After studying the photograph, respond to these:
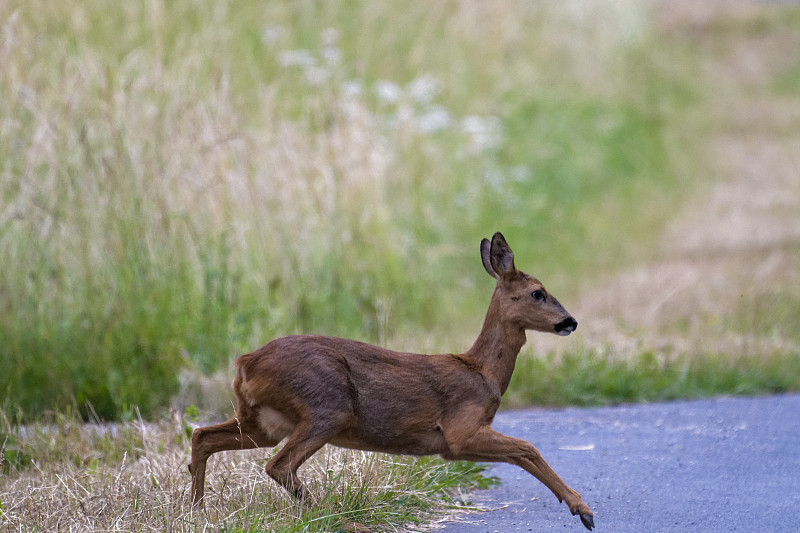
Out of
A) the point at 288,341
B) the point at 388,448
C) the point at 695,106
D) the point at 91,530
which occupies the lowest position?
the point at 91,530

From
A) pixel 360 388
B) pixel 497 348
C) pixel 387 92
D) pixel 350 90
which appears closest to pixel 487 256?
pixel 497 348

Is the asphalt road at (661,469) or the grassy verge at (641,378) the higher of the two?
the grassy verge at (641,378)

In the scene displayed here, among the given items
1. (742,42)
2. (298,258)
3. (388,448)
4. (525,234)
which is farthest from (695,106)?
(388,448)

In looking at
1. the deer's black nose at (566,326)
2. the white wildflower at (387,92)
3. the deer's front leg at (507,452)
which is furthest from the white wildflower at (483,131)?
the deer's front leg at (507,452)

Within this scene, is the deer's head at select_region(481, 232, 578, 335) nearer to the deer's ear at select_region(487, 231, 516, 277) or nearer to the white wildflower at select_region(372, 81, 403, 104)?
the deer's ear at select_region(487, 231, 516, 277)

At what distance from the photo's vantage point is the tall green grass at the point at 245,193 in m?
7.73

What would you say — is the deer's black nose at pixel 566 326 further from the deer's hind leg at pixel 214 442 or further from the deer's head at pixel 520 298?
the deer's hind leg at pixel 214 442

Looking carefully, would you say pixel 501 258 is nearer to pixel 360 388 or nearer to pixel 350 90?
pixel 360 388

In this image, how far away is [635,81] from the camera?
2011cm

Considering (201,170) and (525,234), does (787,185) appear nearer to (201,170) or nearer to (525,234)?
(525,234)

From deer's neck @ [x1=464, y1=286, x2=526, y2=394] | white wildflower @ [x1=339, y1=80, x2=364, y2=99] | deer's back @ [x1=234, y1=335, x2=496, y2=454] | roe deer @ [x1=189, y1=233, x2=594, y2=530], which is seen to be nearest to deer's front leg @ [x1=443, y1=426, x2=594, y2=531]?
roe deer @ [x1=189, y1=233, x2=594, y2=530]

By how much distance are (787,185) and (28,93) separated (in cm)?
1082

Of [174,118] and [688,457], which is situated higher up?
[174,118]

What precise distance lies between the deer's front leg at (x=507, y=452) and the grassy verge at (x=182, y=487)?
0.48m
